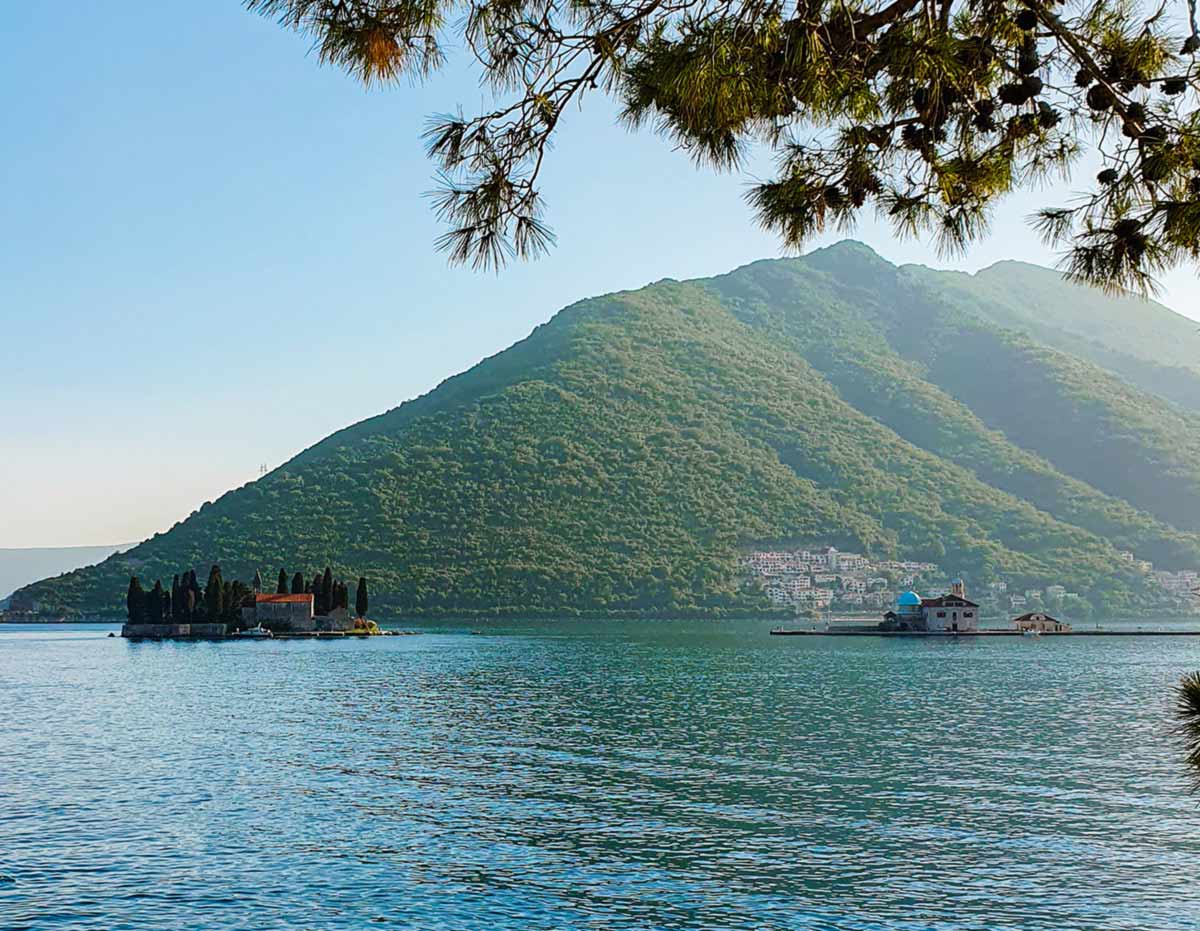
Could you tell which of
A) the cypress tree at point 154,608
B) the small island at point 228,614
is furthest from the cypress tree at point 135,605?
the cypress tree at point 154,608

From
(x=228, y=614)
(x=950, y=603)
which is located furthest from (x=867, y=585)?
(x=228, y=614)

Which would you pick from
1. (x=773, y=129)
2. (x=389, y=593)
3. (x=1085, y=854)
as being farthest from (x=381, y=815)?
(x=389, y=593)

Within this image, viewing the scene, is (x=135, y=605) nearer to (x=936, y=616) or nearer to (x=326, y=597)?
(x=326, y=597)

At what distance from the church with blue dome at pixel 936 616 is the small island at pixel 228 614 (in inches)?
1937

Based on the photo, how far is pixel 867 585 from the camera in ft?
495

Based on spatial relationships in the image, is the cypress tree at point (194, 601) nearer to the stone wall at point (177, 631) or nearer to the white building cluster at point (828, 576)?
the stone wall at point (177, 631)

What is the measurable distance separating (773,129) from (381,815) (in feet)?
59.6

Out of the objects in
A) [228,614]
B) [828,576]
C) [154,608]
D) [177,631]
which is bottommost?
[177,631]

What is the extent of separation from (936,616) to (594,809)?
92472 mm

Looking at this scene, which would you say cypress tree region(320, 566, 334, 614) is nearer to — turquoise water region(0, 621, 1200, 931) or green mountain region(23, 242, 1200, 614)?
green mountain region(23, 242, 1200, 614)

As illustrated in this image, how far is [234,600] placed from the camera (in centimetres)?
10594

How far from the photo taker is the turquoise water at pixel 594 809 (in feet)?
51.3

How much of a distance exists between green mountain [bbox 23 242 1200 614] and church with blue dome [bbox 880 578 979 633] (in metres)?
Result: 36.5

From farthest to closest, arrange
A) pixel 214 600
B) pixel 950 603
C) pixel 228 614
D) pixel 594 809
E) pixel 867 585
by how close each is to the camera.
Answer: pixel 867 585 < pixel 950 603 < pixel 228 614 < pixel 214 600 < pixel 594 809
